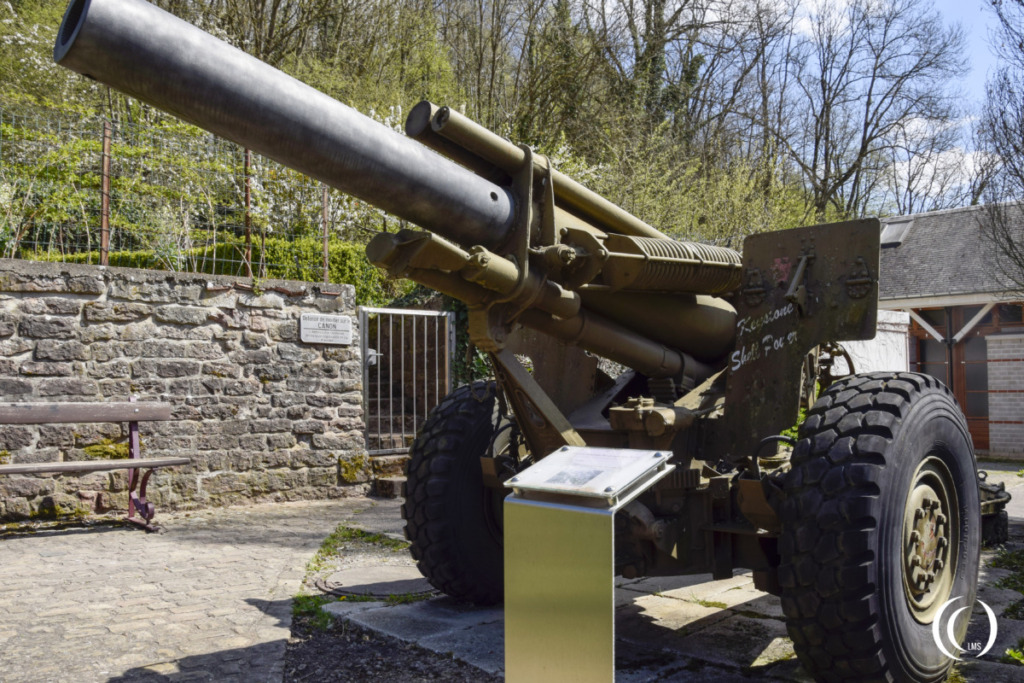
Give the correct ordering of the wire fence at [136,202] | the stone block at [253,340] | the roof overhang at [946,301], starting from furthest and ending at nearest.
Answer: the roof overhang at [946,301] → the stone block at [253,340] → the wire fence at [136,202]

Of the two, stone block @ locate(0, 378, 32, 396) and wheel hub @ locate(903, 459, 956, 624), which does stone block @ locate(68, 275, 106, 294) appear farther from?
wheel hub @ locate(903, 459, 956, 624)

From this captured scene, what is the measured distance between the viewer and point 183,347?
25.8 feet

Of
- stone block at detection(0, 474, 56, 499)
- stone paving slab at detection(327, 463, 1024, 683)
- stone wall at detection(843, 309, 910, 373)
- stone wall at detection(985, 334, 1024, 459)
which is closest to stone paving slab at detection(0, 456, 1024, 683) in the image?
stone paving slab at detection(327, 463, 1024, 683)

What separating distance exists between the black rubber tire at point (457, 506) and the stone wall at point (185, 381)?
13.4 ft

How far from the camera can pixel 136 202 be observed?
8.43m

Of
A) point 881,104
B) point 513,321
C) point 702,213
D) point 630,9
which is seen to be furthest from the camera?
point 881,104

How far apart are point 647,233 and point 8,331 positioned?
5.48 metres

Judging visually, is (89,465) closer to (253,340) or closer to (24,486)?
(24,486)

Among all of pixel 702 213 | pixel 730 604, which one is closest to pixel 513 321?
pixel 730 604

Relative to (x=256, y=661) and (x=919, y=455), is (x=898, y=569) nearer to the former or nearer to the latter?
(x=919, y=455)

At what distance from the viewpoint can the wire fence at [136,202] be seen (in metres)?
8.07

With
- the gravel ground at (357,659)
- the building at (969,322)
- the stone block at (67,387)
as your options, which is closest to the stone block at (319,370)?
the stone block at (67,387)

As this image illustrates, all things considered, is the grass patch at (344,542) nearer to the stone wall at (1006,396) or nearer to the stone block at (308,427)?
the stone block at (308,427)

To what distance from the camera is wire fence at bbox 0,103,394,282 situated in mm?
8070
